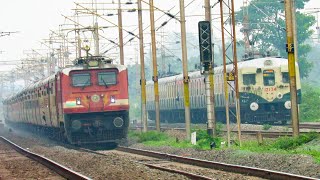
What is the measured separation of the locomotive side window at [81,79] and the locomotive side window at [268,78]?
1270cm

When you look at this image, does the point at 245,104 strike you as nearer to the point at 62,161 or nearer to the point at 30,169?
the point at 62,161

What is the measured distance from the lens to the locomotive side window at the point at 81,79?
2717 centimetres

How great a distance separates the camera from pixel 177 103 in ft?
159

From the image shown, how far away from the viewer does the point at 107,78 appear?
27.3m

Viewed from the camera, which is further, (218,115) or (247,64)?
(218,115)

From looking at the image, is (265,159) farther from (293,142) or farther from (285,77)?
(285,77)

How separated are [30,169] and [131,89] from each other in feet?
311

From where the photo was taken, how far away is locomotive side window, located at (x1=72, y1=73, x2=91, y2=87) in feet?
89.1

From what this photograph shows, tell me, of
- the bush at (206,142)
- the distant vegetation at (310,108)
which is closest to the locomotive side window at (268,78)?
the distant vegetation at (310,108)

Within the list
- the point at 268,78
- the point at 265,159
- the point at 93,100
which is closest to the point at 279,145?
the point at 265,159

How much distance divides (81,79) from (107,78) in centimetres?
102

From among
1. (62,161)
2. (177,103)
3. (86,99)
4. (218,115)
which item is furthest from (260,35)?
(62,161)

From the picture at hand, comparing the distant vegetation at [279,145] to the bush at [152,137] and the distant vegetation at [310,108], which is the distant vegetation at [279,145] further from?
the distant vegetation at [310,108]

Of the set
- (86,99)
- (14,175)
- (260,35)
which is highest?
(260,35)
